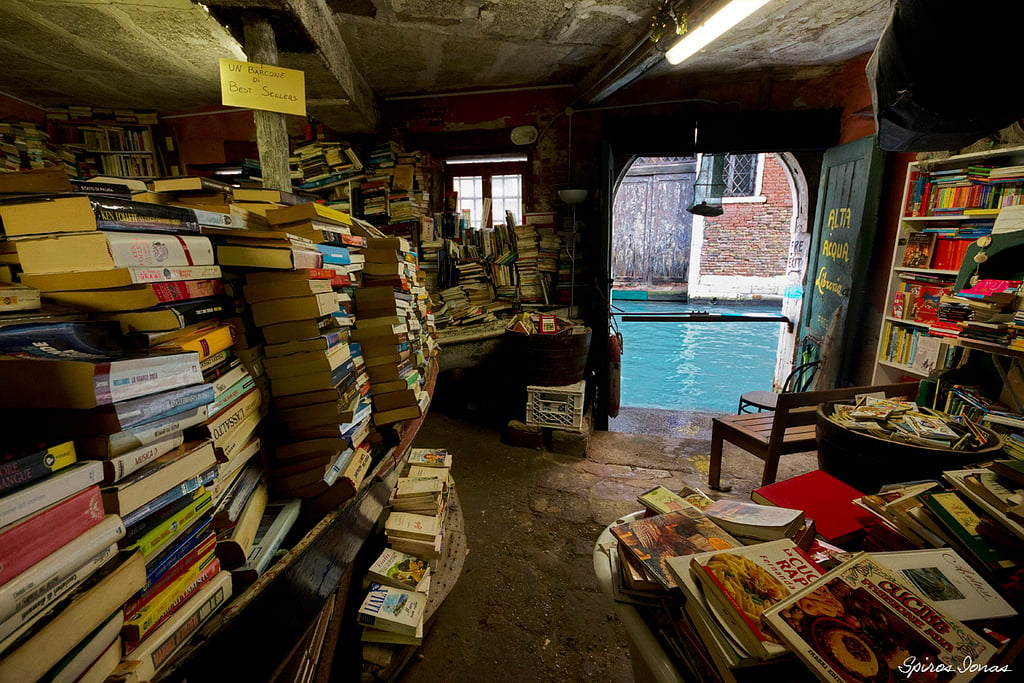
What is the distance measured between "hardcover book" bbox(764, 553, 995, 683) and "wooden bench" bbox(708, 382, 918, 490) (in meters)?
1.97

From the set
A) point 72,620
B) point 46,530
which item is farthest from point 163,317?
point 72,620

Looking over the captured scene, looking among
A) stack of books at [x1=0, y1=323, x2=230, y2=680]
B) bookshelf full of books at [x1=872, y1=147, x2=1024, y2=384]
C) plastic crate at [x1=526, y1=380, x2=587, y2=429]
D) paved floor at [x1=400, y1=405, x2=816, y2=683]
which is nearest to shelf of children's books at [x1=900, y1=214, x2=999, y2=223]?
bookshelf full of books at [x1=872, y1=147, x2=1024, y2=384]

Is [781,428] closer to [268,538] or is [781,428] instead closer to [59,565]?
[268,538]

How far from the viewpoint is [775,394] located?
429 cm

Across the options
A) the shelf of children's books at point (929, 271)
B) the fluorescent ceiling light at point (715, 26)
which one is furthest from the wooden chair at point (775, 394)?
the fluorescent ceiling light at point (715, 26)

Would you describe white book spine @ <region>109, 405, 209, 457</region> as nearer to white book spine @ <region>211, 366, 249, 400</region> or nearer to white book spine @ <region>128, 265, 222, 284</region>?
white book spine @ <region>211, 366, 249, 400</region>

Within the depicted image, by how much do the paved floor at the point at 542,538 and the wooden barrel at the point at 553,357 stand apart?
70 centimetres

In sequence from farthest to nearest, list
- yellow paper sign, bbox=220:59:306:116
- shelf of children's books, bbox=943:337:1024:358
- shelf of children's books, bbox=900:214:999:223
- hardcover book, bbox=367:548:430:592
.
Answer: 1. shelf of children's books, bbox=900:214:999:223
2. shelf of children's books, bbox=943:337:1024:358
3. hardcover book, bbox=367:548:430:592
4. yellow paper sign, bbox=220:59:306:116

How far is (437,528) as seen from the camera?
1866mm

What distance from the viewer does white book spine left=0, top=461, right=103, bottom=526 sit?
0.58 meters

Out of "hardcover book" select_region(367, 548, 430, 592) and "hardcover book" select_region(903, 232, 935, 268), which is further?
"hardcover book" select_region(903, 232, 935, 268)

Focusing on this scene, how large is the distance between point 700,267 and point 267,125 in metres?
13.0

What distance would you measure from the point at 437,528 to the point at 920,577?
62.9 inches

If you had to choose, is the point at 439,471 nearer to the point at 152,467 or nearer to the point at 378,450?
the point at 378,450
